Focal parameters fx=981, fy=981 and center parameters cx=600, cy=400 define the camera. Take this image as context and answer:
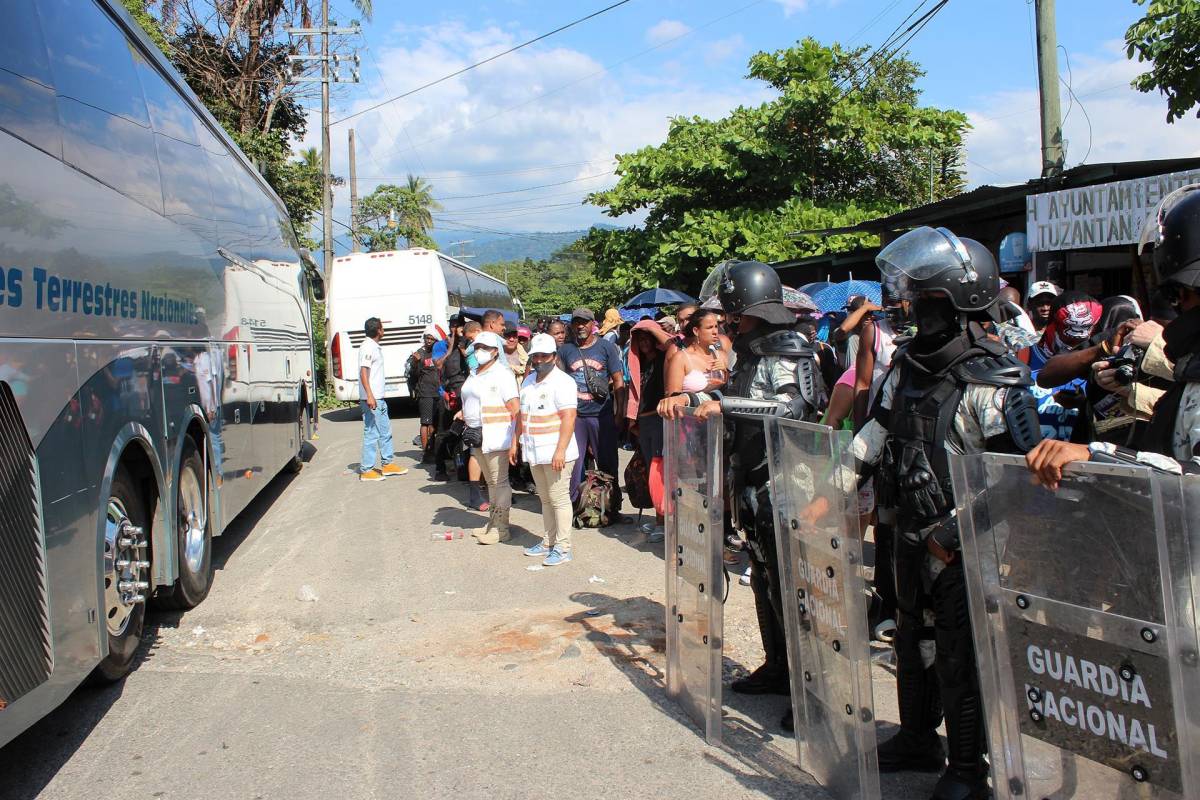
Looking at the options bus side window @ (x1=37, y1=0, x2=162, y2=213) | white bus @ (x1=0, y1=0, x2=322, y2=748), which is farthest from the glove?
bus side window @ (x1=37, y1=0, x2=162, y2=213)

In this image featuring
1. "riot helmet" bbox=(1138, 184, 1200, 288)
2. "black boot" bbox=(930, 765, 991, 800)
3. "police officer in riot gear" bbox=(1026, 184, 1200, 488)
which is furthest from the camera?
"black boot" bbox=(930, 765, 991, 800)

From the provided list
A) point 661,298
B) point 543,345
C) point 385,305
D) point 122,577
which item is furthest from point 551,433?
point 385,305

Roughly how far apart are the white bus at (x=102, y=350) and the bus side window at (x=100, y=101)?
0.05 feet

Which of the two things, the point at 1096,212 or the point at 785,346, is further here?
the point at 1096,212

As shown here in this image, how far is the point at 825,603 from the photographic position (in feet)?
11.3

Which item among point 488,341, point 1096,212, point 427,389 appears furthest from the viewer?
point 427,389

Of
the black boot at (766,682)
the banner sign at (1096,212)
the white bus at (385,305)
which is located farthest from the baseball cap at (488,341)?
the white bus at (385,305)

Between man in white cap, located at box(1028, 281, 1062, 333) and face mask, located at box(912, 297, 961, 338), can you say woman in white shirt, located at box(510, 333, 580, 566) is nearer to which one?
man in white cap, located at box(1028, 281, 1062, 333)

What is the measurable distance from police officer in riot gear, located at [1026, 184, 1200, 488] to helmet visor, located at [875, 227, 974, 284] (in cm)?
68

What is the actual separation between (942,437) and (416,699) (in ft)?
9.43

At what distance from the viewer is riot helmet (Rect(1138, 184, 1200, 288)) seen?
8.79 ft

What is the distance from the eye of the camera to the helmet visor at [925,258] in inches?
136

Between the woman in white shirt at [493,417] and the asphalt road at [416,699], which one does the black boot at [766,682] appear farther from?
the woman in white shirt at [493,417]

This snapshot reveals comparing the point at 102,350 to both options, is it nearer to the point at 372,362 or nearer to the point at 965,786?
the point at 965,786
